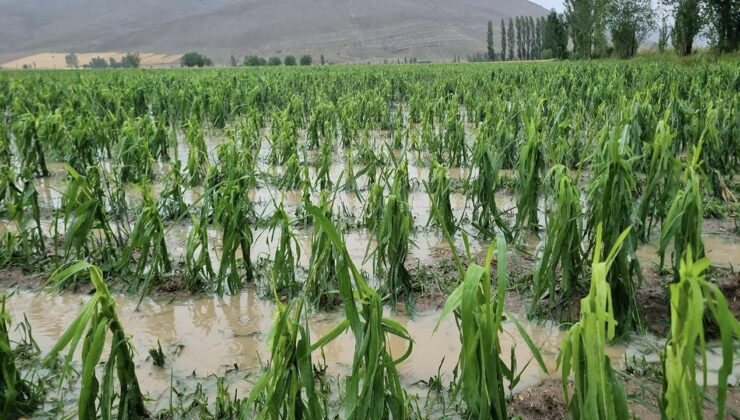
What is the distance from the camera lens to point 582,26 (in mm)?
40812

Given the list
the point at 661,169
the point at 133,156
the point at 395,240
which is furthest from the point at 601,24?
the point at 395,240

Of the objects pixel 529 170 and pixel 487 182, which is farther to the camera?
pixel 487 182

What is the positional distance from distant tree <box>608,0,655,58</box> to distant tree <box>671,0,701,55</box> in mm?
Answer: 9231

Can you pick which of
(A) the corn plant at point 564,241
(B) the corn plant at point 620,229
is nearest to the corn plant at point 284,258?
(A) the corn plant at point 564,241

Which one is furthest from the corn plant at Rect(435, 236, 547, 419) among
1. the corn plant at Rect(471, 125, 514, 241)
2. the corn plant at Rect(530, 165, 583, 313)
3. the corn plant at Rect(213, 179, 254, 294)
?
the corn plant at Rect(471, 125, 514, 241)

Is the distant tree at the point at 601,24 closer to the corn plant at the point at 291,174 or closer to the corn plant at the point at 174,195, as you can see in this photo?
the corn plant at the point at 291,174

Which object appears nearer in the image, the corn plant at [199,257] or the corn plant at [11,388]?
the corn plant at [11,388]

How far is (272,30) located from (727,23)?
434ft

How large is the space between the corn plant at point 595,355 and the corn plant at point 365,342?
1.69 feet

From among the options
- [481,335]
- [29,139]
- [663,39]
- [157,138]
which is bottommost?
[481,335]

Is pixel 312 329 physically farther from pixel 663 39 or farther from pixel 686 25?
pixel 663 39

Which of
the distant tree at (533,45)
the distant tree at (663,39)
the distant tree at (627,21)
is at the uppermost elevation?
the distant tree at (533,45)

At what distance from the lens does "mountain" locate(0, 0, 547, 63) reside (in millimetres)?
131000

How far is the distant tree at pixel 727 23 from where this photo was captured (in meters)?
25.2
